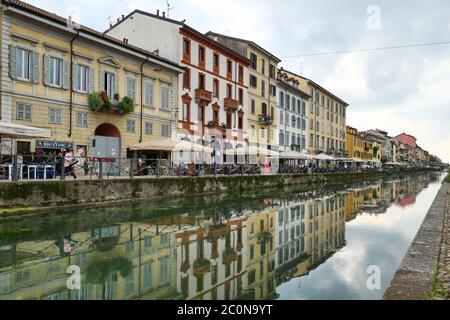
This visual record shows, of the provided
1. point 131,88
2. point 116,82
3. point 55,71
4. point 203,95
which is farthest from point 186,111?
point 55,71

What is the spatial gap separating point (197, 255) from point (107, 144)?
17261mm

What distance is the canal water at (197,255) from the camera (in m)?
5.97

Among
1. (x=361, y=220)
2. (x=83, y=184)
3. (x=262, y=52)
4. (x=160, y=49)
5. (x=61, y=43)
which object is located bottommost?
(x=361, y=220)

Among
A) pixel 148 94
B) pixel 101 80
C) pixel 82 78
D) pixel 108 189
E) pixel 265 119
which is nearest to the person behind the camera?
pixel 108 189

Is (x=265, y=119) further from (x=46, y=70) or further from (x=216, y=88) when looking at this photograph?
(x=46, y=70)

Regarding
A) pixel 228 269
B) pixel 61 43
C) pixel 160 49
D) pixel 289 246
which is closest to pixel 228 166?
pixel 160 49

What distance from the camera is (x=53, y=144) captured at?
20.2m

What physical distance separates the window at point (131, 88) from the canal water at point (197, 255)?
1247 centimetres

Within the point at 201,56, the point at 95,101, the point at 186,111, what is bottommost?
the point at 95,101

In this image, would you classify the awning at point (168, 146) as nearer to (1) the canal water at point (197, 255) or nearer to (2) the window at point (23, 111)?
(2) the window at point (23, 111)

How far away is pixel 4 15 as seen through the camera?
18.0 m

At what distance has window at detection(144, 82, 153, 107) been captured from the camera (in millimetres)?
26978

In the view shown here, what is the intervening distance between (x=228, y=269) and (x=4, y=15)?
16.9m
